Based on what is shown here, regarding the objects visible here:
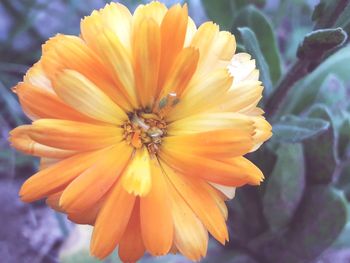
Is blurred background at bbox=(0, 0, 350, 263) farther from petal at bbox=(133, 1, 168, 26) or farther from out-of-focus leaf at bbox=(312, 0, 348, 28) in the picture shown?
petal at bbox=(133, 1, 168, 26)

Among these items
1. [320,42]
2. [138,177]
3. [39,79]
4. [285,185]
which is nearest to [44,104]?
[39,79]

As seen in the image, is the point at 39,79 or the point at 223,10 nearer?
the point at 39,79

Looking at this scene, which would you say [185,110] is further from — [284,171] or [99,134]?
[284,171]

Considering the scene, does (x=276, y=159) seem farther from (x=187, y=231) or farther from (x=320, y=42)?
(x=187, y=231)

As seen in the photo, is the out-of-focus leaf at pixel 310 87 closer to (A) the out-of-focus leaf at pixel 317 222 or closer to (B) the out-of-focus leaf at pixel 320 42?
(A) the out-of-focus leaf at pixel 317 222

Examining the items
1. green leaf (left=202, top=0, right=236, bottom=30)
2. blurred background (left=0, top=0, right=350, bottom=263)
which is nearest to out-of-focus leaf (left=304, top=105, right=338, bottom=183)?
blurred background (left=0, top=0, right=350, bottom=263)

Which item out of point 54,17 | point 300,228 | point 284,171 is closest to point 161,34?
point 284,171

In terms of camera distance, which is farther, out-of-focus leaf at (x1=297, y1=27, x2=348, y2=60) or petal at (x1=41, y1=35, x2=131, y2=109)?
out-of-focus leaf at (x1=297, y1=27, x2=348, y2=60)
